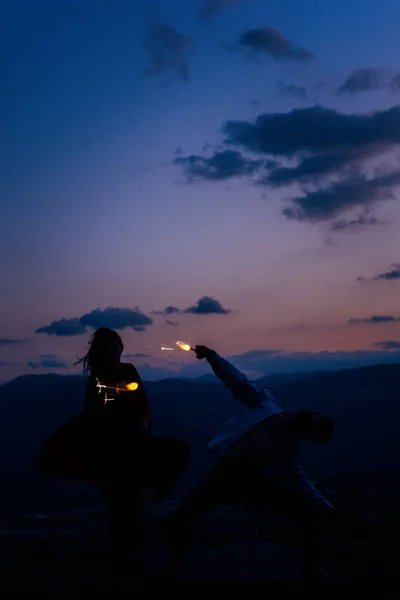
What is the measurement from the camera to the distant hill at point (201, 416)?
133 feet

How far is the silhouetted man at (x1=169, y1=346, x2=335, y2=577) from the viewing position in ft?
16.8

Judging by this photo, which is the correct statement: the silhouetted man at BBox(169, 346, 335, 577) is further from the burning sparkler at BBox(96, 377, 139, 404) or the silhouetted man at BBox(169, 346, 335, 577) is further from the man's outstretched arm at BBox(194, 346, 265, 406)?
the burning sparkler at BBox(96, 377, 139, 404)

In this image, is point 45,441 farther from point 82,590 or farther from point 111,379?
point 82,590

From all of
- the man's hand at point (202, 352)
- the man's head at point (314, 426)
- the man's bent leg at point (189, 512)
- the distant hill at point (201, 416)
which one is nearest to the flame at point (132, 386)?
the man's hand at point (202, 352)

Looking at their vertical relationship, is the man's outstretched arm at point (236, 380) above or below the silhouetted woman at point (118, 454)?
above

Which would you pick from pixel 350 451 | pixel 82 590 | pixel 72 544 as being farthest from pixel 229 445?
pixel 350 451

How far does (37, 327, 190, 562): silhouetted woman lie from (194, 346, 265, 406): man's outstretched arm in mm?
1003

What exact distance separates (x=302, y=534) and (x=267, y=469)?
66 cm

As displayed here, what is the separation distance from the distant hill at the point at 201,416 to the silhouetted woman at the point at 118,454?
33385 mm

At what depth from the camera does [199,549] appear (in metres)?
7.00

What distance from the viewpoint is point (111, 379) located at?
Answer: 6.04 meters

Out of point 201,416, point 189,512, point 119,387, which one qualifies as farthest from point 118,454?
point 201,416

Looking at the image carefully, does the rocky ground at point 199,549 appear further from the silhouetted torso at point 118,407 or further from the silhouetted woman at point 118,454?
the silhouetted torso at point 118,407

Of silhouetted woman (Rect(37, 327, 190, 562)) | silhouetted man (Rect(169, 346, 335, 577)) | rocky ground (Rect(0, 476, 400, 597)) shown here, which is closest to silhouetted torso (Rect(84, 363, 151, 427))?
silhouetted woman (Rect(37, 327, 190, 562))
